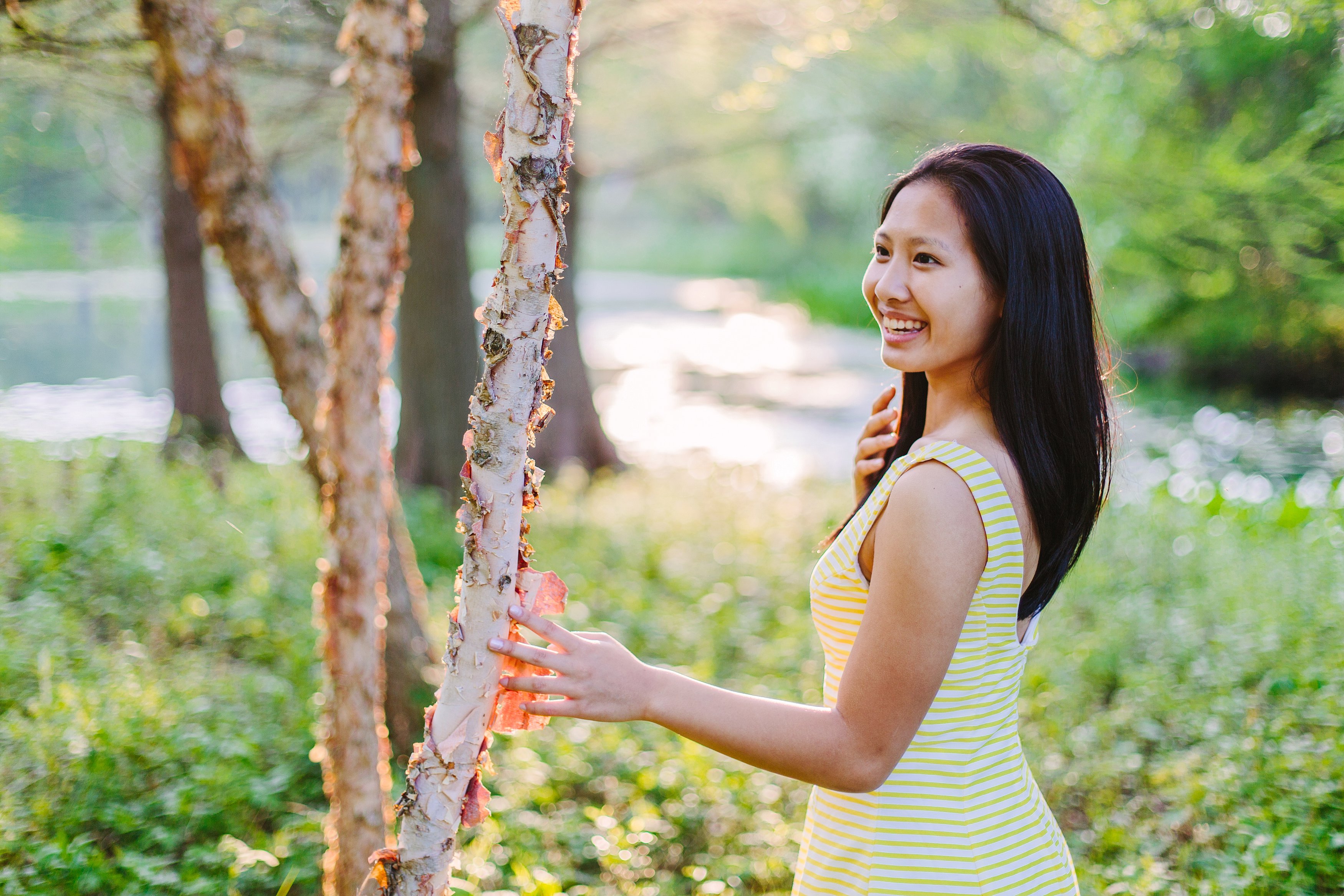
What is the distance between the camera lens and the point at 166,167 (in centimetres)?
764

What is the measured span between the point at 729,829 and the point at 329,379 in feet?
6.68

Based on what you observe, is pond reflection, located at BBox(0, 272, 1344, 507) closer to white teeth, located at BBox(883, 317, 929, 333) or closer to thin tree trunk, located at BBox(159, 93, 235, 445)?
thin tree trunk, located at BBox(159, 93, 235, 445)

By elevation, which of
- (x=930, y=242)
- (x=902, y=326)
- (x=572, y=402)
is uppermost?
(x=930, y=242)

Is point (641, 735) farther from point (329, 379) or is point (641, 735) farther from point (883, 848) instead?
point (883, 848)

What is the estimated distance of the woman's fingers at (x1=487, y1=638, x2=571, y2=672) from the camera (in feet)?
4.28

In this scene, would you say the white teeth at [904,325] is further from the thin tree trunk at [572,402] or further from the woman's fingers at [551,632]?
the thin tree trunk at [572,402]

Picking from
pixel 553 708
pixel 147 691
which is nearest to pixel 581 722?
pixel 147 691

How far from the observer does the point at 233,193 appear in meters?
3.02

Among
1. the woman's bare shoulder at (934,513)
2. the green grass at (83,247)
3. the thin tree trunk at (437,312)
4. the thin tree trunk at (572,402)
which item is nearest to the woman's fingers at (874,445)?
the woman's bare shoulder at (934,513)

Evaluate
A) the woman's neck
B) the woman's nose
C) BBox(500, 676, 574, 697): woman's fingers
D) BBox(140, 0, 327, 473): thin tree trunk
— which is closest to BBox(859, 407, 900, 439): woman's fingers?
the woman's neck

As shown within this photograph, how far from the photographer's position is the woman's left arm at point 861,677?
52.0 inches

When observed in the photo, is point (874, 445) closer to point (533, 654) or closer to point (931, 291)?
point (931, 291)

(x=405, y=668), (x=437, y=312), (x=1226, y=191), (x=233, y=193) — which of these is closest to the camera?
(x=233, y=193)

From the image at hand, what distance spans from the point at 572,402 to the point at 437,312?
2.12 meters
